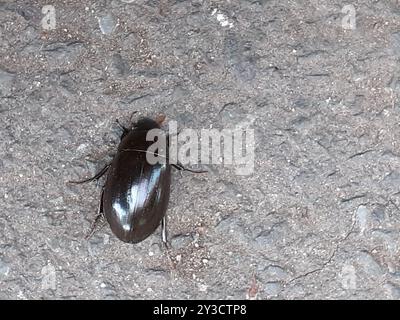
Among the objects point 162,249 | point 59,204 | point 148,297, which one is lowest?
point 148,297

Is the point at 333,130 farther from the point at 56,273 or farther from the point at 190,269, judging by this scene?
the point at 56,273

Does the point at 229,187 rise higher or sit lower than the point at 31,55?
lower

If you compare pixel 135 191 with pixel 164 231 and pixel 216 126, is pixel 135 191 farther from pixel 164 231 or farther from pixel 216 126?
pixel 216 126

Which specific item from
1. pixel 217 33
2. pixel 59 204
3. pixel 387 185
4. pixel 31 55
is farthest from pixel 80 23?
pixel 387 185

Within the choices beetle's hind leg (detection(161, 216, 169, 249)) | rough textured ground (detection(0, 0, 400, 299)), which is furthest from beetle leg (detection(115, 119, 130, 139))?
beetle's hind leg (detection(161, 216, 169, 249))

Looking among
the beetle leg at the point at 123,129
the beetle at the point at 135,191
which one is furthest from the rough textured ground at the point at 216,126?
the beetle at the point at 135,191

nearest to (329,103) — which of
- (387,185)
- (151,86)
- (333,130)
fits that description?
(333,130)

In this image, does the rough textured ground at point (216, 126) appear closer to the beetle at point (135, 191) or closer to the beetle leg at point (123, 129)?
the beetle leg at point (123, 129)
